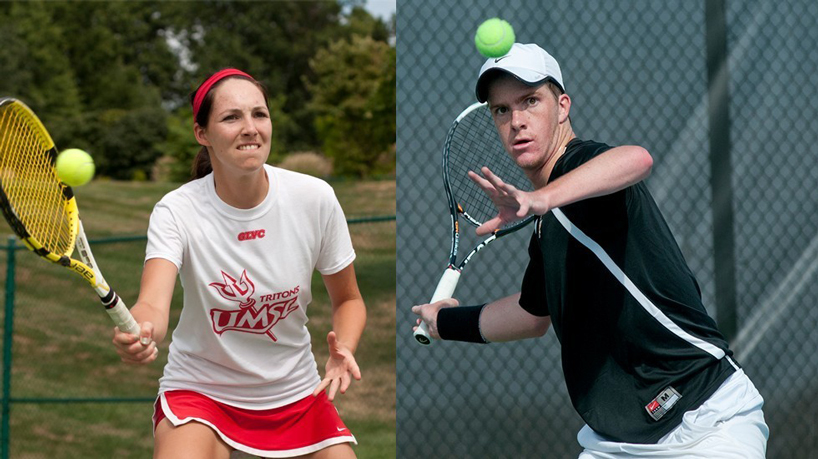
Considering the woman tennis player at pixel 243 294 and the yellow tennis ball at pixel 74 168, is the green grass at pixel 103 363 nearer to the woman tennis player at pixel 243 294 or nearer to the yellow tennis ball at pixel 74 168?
the woman tennis player at pixel 243 294

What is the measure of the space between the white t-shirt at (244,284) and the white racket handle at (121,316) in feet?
1.39

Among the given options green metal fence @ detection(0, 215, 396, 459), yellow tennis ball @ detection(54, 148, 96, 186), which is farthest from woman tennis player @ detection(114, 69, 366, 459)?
green metal fence @ detection(0, 215, 396, 459)

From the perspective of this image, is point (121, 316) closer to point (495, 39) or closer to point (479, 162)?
point (495, 39)

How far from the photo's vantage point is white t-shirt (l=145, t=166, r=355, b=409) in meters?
2.90

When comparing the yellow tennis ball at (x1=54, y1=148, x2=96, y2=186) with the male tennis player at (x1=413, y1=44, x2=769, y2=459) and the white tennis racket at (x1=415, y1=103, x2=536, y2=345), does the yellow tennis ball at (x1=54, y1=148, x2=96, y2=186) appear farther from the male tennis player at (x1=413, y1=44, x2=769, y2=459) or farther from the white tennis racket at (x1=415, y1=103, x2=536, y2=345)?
the white tennis racket at (x1=415, y1=103, x2=536, y2=345)

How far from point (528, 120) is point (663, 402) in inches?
29.3

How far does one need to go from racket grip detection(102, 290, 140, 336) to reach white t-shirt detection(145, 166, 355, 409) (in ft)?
1.39

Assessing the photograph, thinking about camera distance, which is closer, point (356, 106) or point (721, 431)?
point (721, 431)

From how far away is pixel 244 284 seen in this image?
2904 millimetres

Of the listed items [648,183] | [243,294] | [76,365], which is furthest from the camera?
[76,365]

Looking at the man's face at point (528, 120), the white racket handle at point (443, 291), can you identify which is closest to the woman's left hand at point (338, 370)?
the white racket handle at point (443, 291)

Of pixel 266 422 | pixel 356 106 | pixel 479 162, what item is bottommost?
pixel 356 106

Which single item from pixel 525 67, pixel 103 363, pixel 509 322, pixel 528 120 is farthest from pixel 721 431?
pixel 103 363

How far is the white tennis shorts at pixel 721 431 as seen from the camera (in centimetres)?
234
